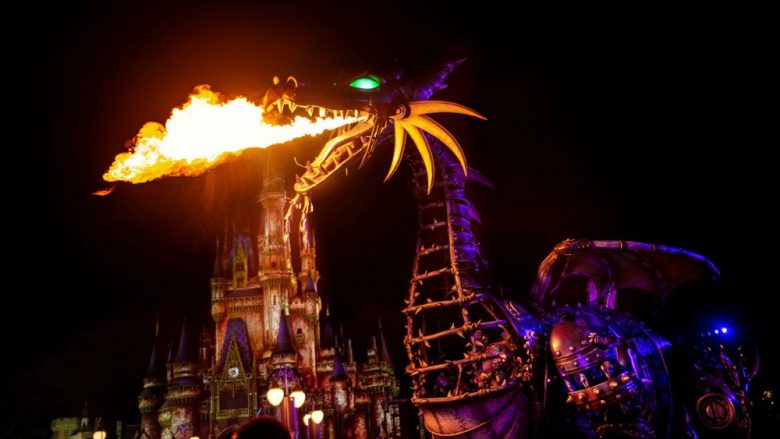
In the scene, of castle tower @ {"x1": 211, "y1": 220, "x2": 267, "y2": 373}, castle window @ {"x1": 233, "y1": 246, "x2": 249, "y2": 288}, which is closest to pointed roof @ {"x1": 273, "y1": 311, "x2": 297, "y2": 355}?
castle tower @ {"x1": 211, "y1": 220, "x2": 267, "y2": 373}

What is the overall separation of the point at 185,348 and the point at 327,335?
59.3 ft

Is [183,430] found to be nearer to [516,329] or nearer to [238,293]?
[238,293]

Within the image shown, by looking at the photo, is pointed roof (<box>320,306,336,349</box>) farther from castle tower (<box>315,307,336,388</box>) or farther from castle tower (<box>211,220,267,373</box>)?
castle tower (<box>211,220,267,373</box>)

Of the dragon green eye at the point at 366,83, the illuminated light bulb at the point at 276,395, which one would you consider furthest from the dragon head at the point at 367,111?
the illuminated light bulb at the point at 276,395

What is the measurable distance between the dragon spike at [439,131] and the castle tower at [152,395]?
68.0 m

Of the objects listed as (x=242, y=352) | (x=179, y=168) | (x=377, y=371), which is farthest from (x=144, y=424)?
(x=179, y=168)

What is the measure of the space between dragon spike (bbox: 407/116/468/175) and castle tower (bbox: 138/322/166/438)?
2675 inches

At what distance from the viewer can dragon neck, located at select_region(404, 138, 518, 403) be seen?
627 centimetres

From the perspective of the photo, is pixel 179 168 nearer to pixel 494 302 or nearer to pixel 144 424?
pixel 494 302

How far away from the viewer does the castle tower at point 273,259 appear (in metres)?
68.1

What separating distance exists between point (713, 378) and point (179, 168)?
750 centimetres

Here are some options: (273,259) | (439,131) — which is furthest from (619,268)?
(273,259)

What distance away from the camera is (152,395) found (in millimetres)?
64875

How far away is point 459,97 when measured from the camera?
8852 millimetres
